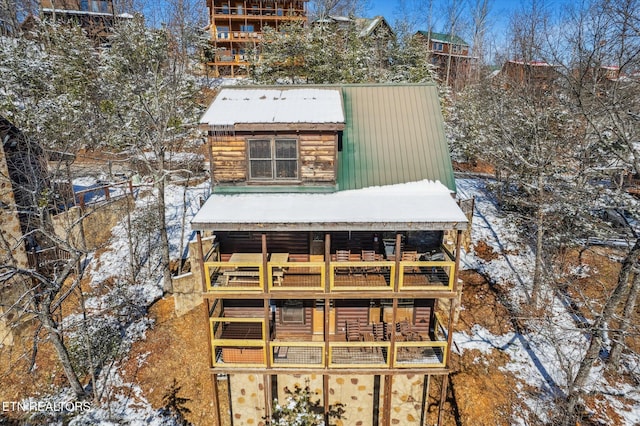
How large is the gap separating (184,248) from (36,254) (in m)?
6.42

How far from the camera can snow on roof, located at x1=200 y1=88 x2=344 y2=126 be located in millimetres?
11641

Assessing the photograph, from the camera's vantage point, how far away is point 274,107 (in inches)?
492

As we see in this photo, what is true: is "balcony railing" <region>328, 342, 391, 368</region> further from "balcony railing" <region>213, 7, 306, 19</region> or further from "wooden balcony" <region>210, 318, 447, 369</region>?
"balcony railing" <region>213, 7, 306, 19</region>

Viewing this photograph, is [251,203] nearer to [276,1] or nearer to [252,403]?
[252,403]

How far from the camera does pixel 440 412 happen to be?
11.7 m

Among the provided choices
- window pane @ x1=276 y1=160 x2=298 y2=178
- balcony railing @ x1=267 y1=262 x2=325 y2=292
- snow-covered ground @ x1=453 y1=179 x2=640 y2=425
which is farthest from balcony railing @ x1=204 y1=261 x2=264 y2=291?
snow-covered ground @ x1=453 y1=179 x2=640 y2=425

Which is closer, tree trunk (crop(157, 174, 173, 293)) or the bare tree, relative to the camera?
tree trunk (crop(157, 174, 173, 293))

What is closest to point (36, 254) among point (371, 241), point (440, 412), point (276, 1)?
point (371, 241)

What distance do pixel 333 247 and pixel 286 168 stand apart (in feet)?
10.4

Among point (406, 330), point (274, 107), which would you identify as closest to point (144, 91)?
point (274, 107)

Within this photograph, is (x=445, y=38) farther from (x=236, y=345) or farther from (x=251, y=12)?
(x=236, y=345)

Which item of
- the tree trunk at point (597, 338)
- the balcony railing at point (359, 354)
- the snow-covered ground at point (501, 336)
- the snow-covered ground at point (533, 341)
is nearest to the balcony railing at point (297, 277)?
the balcony railing at point (359, 354)

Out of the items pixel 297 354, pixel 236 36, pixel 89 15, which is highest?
pixel 89 15

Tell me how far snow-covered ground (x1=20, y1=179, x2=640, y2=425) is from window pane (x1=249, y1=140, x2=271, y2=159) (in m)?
5.97
